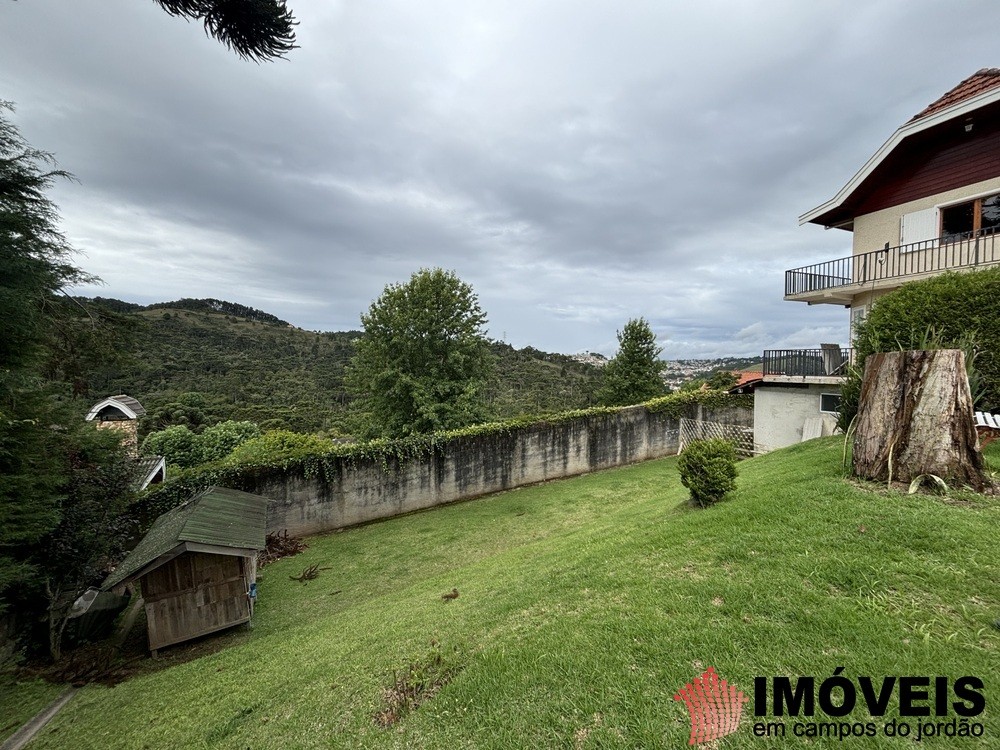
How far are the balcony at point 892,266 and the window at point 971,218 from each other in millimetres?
169

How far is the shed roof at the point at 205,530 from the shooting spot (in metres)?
5.85

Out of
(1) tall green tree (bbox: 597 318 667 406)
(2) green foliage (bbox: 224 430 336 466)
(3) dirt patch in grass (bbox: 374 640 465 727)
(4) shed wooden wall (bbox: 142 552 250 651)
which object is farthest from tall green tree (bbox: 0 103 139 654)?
(1) tall green tree (bbox: 597 318 667 406)

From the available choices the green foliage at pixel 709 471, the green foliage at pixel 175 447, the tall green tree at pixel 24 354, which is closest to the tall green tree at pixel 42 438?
the tall green tree at pixel 24 354

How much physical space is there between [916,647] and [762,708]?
1039 millimetres

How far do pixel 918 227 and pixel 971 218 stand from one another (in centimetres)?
91

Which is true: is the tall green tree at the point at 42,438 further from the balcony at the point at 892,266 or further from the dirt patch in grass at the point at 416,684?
the balcony at the point at 892,266

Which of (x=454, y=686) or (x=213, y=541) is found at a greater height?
(x=454, y=686)

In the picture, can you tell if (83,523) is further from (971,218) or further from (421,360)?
(971,218)

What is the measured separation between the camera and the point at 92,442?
6.90 meters

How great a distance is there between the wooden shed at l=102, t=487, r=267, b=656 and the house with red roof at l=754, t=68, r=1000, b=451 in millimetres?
14121

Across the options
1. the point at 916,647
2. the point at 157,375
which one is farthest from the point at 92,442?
the point at 157,375

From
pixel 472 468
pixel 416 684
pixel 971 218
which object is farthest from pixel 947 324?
pixel 472 468

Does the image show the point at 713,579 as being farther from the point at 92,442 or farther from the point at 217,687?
the point at 92,442

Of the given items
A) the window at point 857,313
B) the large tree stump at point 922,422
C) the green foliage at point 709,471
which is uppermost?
the window at point 857,313
